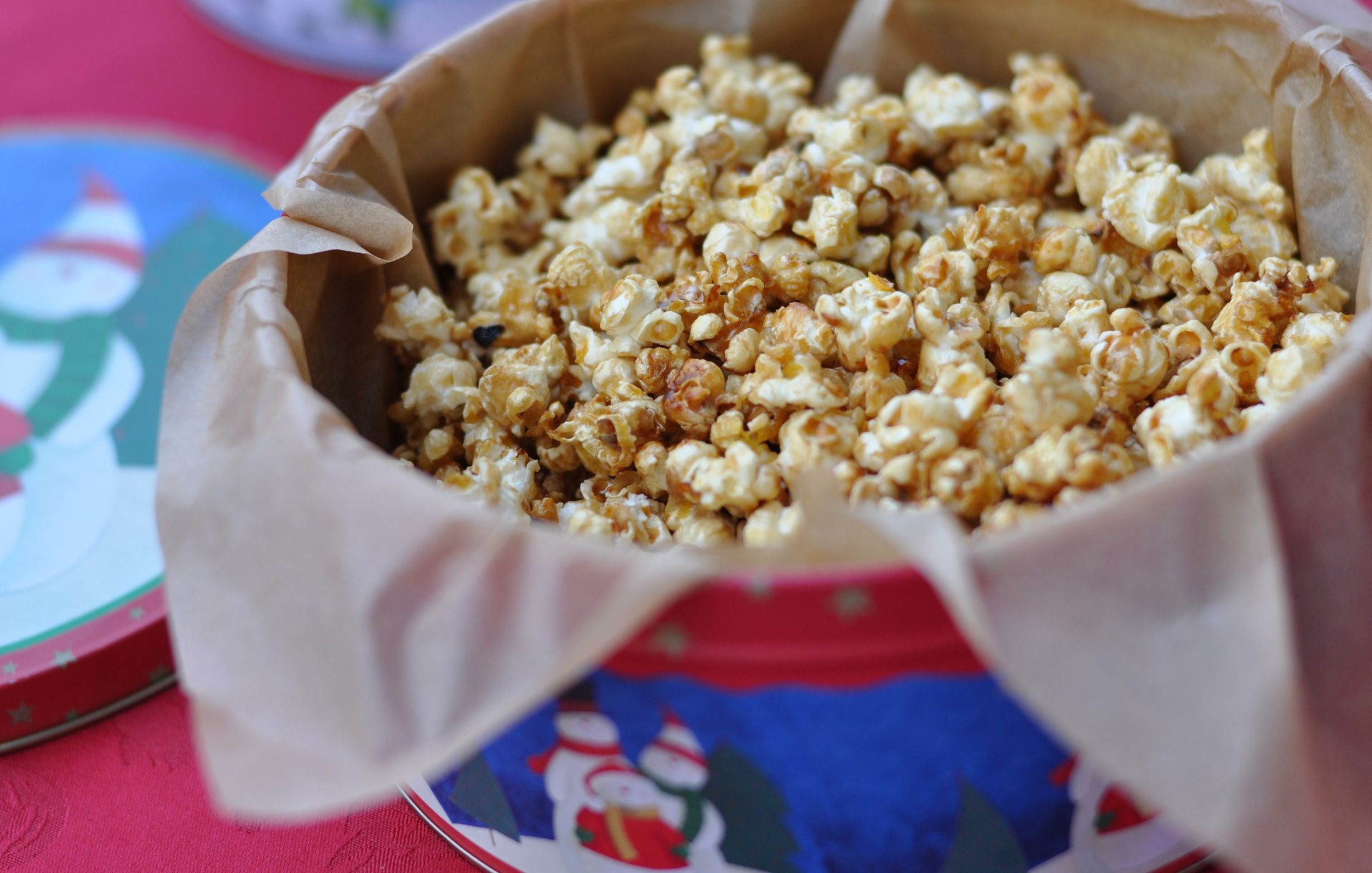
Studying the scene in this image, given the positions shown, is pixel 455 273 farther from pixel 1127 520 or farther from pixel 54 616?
pixel 1127 520

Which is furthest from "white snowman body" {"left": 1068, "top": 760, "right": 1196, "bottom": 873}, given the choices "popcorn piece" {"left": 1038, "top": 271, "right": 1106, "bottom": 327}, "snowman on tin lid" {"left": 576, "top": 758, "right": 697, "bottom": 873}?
"popcorn piece" {"left": 1038, "top": 271, "right": 1106, "bottom": 327}

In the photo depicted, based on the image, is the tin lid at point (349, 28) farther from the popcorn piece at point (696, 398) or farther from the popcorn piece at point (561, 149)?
the popcorn piece at point (696, 398)

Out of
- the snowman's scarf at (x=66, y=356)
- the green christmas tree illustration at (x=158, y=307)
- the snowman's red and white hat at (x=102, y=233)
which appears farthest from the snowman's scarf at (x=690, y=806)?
the snowman's red and white hat at (x=102, y=233)

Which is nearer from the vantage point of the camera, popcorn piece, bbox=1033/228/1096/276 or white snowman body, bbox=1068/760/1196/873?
white snowman body, bbox=1068/760/1196/873

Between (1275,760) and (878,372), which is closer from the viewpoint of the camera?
(1275,760)

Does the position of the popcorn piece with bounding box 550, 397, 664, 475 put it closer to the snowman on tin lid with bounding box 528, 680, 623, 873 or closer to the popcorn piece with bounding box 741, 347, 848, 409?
the popcorn piece with bounding box 741, 347, 848, 409

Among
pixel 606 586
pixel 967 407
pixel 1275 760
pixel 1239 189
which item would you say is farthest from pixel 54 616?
pixel 1239 189

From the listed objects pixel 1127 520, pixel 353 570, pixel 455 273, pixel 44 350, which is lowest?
pixel 44 350
